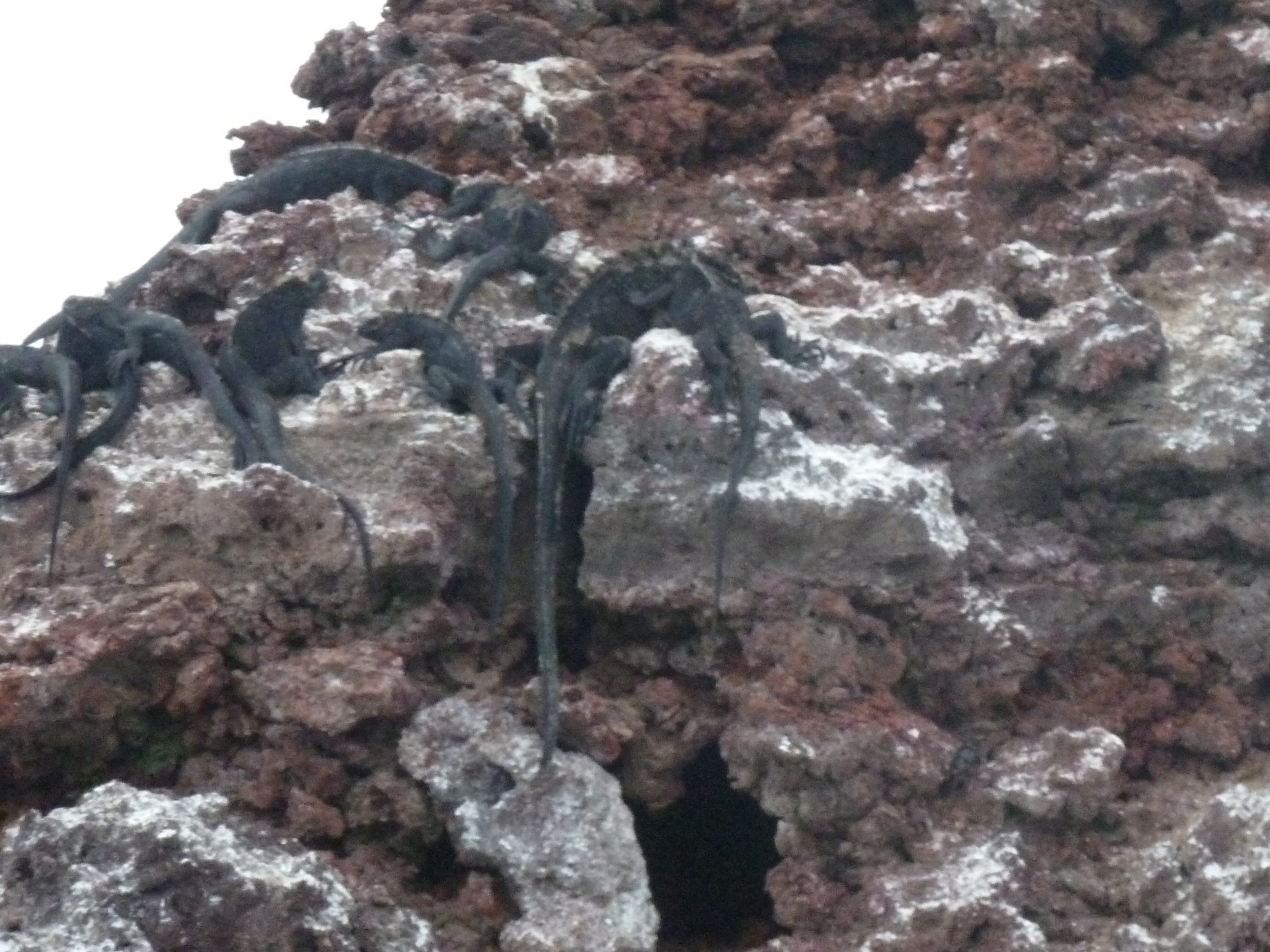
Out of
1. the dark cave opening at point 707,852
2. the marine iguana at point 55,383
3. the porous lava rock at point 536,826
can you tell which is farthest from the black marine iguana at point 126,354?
the dark cave opening at point 707,852

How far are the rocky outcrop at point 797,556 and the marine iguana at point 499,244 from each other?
0.40ft

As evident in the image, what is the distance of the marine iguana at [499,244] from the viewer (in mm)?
10242

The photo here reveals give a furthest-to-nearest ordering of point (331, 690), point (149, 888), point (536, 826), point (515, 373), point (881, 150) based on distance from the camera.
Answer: point (881, 150) < point (515, 373) < point (331, 690) < point (536, 826) < point (149, 888)

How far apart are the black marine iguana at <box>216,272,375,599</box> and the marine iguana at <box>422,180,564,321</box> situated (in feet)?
2.39

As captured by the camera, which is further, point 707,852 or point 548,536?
point 707,852

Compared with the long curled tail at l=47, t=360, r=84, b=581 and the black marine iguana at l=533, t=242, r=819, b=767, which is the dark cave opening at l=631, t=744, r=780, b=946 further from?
the long curled tail at l=47, t=360, r=84, b=581

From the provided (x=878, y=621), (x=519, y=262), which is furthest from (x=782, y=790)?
(x=519, y=262)

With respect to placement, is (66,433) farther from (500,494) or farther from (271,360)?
(500,494)

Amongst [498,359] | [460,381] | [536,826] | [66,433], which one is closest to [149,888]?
[536,826]

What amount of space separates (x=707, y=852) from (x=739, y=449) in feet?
5.88

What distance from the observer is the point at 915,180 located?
436 inches

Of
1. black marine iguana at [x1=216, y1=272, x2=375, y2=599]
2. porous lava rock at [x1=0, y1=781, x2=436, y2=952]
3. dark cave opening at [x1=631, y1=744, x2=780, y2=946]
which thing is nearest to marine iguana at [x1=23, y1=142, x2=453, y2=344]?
black marine iguana at [x1=216, y1=272, x2=375, y2=599]

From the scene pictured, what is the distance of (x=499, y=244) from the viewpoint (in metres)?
10.3

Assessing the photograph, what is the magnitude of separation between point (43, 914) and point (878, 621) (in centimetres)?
359
